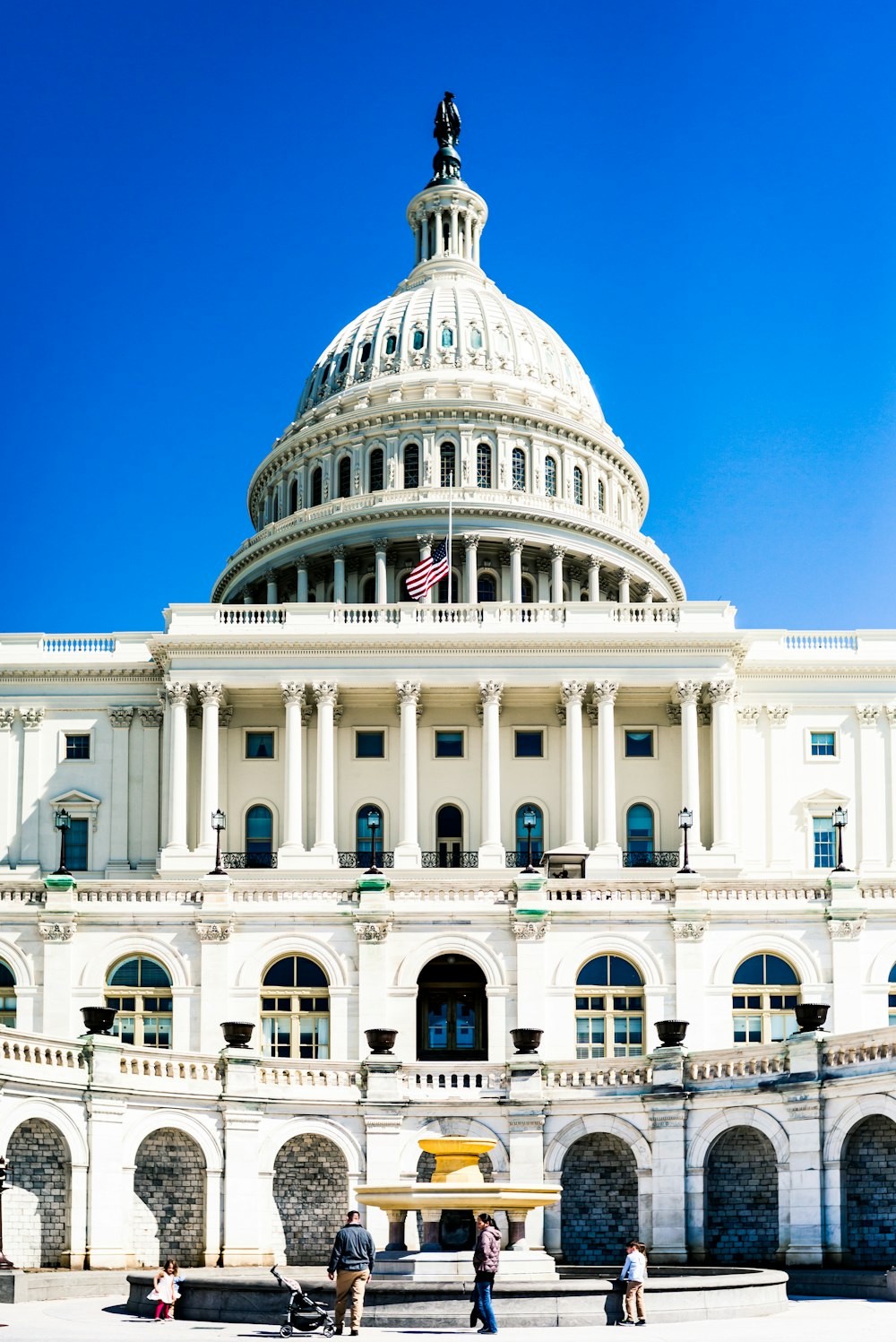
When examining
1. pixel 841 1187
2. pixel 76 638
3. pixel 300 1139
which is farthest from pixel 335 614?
pixel 841 1187

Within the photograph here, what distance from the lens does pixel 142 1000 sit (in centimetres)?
6203

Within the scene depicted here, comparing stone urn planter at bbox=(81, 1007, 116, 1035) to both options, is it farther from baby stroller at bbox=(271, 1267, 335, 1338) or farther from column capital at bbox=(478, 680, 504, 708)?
column capital at bbox=(478, 680, 504, 708)

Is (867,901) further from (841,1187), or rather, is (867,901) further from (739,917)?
(841,1187)

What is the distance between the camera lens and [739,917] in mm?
62312

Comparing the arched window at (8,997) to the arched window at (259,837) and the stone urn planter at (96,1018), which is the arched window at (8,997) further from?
the arched window at (259,837)

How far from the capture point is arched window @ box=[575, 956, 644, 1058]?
6112 cm

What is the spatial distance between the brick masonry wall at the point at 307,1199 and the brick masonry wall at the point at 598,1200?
604cm

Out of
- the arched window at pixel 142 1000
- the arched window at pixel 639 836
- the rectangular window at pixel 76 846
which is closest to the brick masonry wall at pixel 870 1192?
the arched window at pixel 142 1000

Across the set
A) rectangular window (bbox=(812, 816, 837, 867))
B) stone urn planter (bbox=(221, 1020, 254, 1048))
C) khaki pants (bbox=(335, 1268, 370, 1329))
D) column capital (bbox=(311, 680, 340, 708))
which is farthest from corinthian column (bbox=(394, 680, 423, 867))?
khaki pants (bbox=(335, 1268, 370, 1329))

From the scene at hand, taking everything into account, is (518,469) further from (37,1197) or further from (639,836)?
(37,1197)

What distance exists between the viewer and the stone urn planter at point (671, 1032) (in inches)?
2071

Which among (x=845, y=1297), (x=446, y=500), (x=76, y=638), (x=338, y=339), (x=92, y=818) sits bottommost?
(x=845, y=1297)

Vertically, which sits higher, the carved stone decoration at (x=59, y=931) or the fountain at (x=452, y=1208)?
the carved stone decoration at (x=59, y=931)

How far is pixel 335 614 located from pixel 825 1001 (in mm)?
39545
